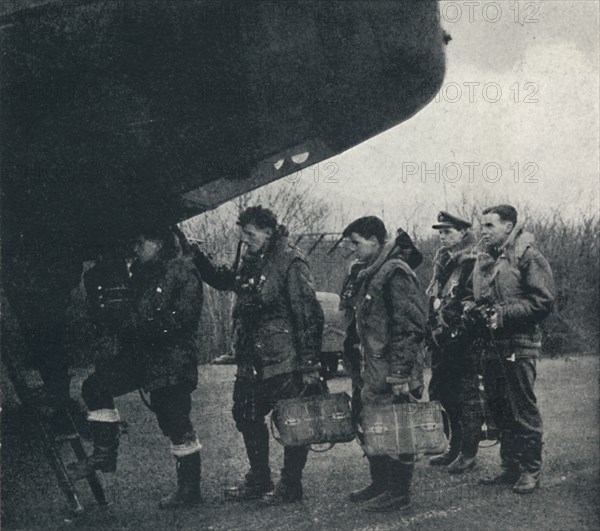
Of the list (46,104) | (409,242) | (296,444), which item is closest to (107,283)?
(46,104)

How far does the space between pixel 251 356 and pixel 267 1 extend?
6.31 feet

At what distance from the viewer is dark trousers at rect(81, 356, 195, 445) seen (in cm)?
377

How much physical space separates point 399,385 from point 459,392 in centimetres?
128

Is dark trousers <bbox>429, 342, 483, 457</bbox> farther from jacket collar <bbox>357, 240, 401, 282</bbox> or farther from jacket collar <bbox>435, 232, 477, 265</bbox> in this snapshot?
jacket collar <bbox>357, 240, 401, 282</bbox>

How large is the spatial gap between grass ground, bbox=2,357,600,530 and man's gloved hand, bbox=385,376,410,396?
653 millimetres

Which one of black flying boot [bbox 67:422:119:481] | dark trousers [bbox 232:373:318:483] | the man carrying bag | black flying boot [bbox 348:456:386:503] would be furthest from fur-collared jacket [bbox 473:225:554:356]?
black flying boot [bbox 67:422:119:481]

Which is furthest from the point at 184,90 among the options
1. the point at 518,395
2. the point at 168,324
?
the point at 518,395

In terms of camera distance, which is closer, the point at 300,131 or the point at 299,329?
the point at 300,131

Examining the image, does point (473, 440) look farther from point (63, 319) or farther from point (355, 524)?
point (63, 319)

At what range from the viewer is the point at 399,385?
12.2ft

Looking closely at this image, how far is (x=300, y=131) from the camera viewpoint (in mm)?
3629

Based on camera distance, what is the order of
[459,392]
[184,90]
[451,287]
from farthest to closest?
1. [451,287]
2. [459,392]
3. [184,90]

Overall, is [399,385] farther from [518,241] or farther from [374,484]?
[518,241]

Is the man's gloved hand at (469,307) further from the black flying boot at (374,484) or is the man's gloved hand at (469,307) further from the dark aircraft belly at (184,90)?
the dark aircraft belly at (184,90)
